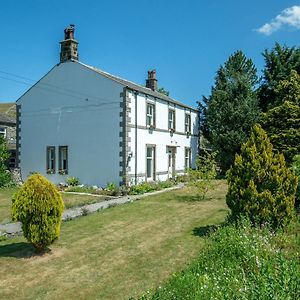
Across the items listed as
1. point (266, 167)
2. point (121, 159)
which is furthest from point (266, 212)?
point (121, 159)

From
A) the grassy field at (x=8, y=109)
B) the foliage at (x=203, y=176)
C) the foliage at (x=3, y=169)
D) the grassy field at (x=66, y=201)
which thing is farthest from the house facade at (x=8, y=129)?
the foliage at (x=203, y=176)

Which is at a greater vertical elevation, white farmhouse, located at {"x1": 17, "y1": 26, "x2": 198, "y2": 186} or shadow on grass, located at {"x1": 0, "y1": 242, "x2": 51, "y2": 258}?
white farmhouse, located at {"x1": 17, "y1": 26, "x2": 198, "y2": 186}

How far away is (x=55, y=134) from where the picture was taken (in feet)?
83.7

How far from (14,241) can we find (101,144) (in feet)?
41.9

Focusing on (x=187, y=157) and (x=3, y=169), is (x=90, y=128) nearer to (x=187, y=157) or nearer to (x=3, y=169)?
(x=3, y=169)

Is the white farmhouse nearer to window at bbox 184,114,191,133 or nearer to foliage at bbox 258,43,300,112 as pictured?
window at bbox 184,114,191,133

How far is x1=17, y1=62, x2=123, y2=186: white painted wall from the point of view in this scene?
2298 cm

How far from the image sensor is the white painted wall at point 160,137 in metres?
23.7

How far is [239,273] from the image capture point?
6.38 meters

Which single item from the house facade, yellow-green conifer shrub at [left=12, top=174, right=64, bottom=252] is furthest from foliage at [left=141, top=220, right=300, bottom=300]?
the house facade

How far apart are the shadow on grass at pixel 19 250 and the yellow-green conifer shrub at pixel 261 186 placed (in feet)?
18.4

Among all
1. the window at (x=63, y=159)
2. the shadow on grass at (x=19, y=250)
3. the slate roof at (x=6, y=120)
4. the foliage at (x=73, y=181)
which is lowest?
the shadow on grass at (x=19, y=250)

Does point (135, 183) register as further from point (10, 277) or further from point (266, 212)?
point (10, 277)

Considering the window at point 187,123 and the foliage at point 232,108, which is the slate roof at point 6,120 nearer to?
the window at point 187,123
